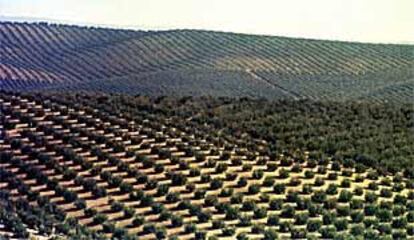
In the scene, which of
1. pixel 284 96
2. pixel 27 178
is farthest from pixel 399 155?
pixel 284 96

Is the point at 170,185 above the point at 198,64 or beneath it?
beneath

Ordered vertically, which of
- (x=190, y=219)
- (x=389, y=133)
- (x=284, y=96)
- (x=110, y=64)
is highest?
(x=110, y=64)

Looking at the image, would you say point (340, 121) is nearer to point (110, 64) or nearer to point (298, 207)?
point (298, 207)

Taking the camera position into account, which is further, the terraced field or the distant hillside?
the distant hillside

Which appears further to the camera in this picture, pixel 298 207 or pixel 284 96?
pixel 284 96

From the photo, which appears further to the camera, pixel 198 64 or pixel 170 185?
pixel 198 64
